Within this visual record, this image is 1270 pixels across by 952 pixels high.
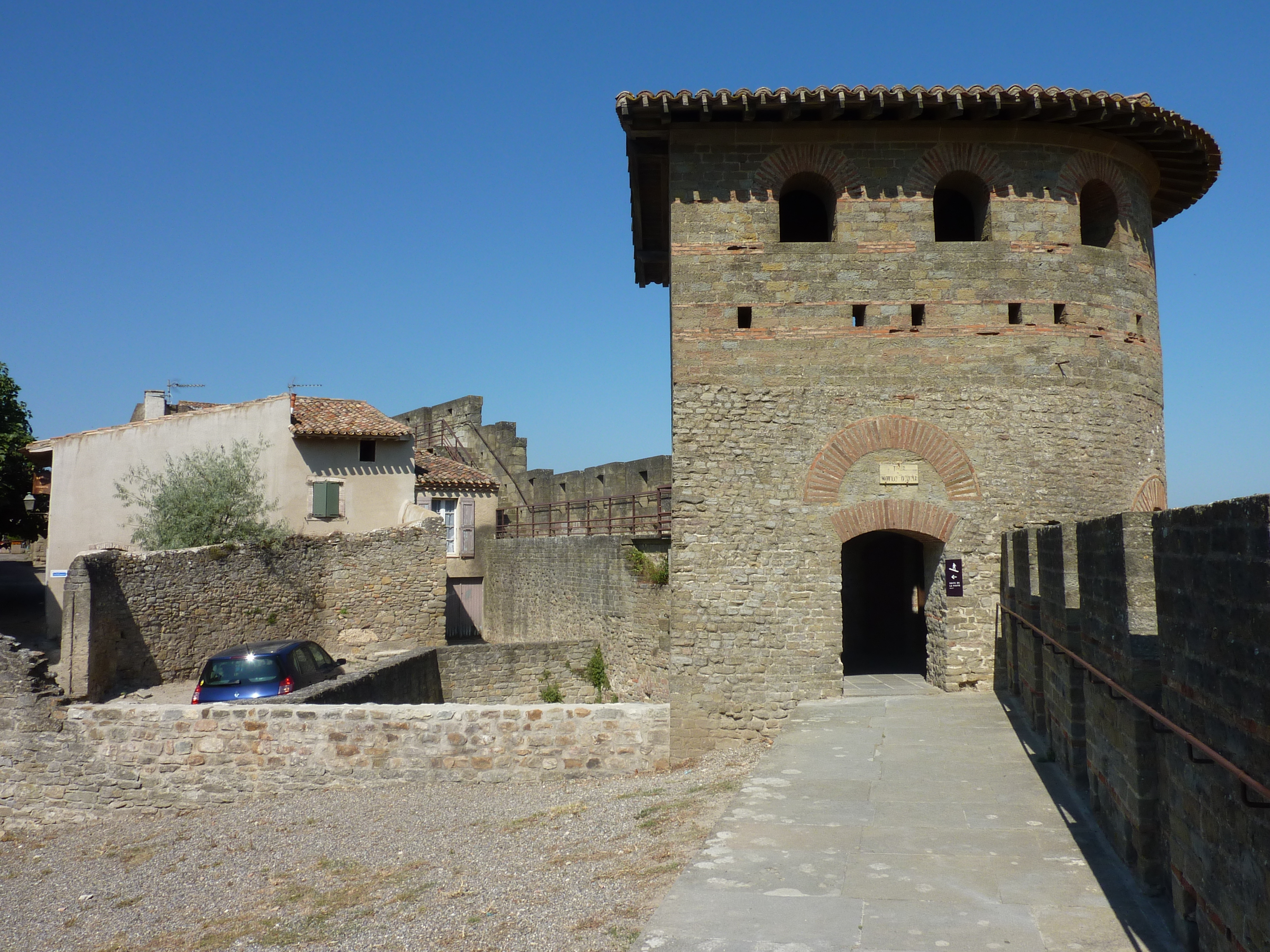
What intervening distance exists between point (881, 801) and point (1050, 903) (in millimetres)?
1938

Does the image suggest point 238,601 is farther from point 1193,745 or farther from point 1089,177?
point 1193,745

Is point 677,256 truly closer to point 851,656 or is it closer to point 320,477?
point 851,656


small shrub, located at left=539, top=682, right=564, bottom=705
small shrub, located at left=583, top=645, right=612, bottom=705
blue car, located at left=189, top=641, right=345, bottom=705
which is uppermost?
blue car, located at left=189, top=641, right=345, bottom=705

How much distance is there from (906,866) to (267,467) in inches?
745

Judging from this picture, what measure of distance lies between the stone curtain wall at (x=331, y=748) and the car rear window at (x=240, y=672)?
2177 mm

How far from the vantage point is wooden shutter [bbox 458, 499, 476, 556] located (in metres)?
27.1

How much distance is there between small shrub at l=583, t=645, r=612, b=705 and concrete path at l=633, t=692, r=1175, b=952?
9.39 m

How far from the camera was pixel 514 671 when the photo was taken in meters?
17.1

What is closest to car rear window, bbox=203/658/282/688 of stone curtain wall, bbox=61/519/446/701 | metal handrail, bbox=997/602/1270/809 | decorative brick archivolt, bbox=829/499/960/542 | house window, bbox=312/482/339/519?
stone curtain wall, bbox=61/519/446/701

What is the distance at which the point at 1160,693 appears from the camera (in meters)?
4.90

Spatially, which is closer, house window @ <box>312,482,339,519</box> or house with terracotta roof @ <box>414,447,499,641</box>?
house window @ <box>312,482,339,519</box>

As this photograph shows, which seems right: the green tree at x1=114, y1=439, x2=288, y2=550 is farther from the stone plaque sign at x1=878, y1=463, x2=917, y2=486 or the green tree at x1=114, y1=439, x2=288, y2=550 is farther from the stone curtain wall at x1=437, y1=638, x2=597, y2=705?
the stone plaque sign at x1=878, y1=463, x2=917, y2=486

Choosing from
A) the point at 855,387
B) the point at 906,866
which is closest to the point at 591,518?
the point at 855,387

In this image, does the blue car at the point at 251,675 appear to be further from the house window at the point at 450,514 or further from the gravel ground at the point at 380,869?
the house window at the point at 450,514
